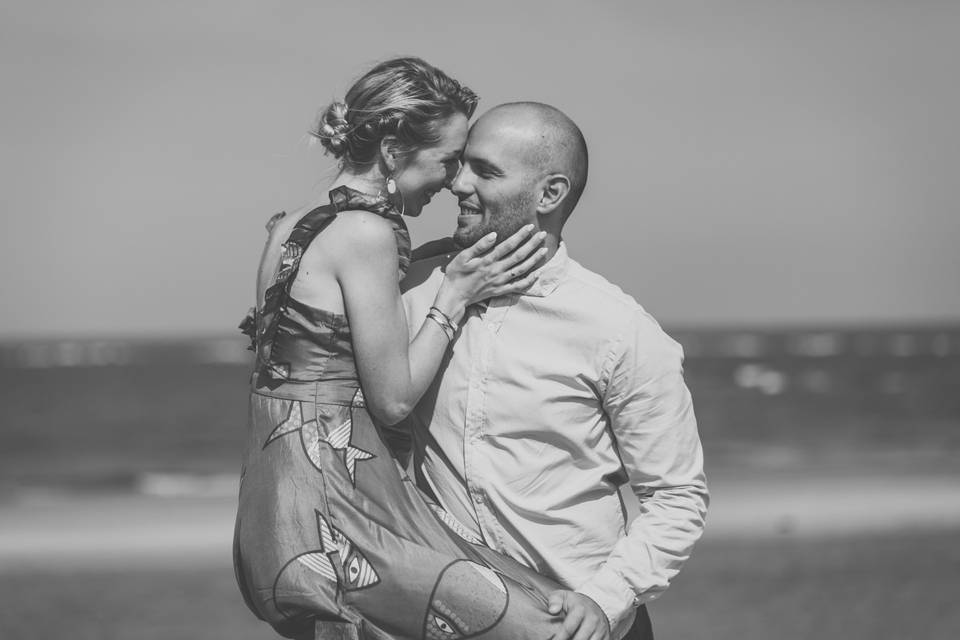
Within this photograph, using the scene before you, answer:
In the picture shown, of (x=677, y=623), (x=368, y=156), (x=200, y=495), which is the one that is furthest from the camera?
(x=200, y=495)

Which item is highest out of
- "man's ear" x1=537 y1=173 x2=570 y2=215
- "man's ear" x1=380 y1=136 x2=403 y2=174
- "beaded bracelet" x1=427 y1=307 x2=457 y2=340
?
"man's ear" x1=380 y1=136 x2=403 y2=174

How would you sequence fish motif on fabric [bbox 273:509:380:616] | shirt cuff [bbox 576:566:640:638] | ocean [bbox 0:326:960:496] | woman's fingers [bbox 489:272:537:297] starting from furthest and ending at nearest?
ocean [bbox 0:326:960:496]
woman's fingers [bbox 489:272:537:297]
shirt cuff [bbox 576:566:640:638]
fish motif on fabric [bbox 273:509:380:616]

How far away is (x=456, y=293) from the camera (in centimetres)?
289

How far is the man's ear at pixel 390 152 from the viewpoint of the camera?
2.84 metres

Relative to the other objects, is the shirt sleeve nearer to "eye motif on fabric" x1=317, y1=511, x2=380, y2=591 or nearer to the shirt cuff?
the shirt cuff

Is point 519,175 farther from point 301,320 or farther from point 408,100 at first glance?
point 301,320

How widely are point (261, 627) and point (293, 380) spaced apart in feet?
17.9

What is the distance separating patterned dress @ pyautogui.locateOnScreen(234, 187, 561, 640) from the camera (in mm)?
2646

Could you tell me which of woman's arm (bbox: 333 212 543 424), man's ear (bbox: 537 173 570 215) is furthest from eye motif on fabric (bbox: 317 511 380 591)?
man's ear (bbox: 537 173 570 215)

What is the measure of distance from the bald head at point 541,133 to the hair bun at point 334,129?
381 millimetres

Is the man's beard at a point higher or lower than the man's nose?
lower

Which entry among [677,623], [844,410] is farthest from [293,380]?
[844,410]

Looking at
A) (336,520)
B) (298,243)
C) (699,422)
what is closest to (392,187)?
(298,243)

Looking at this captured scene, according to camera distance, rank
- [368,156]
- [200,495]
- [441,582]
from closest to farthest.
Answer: [441,582] → [368,156] → [200,495]
